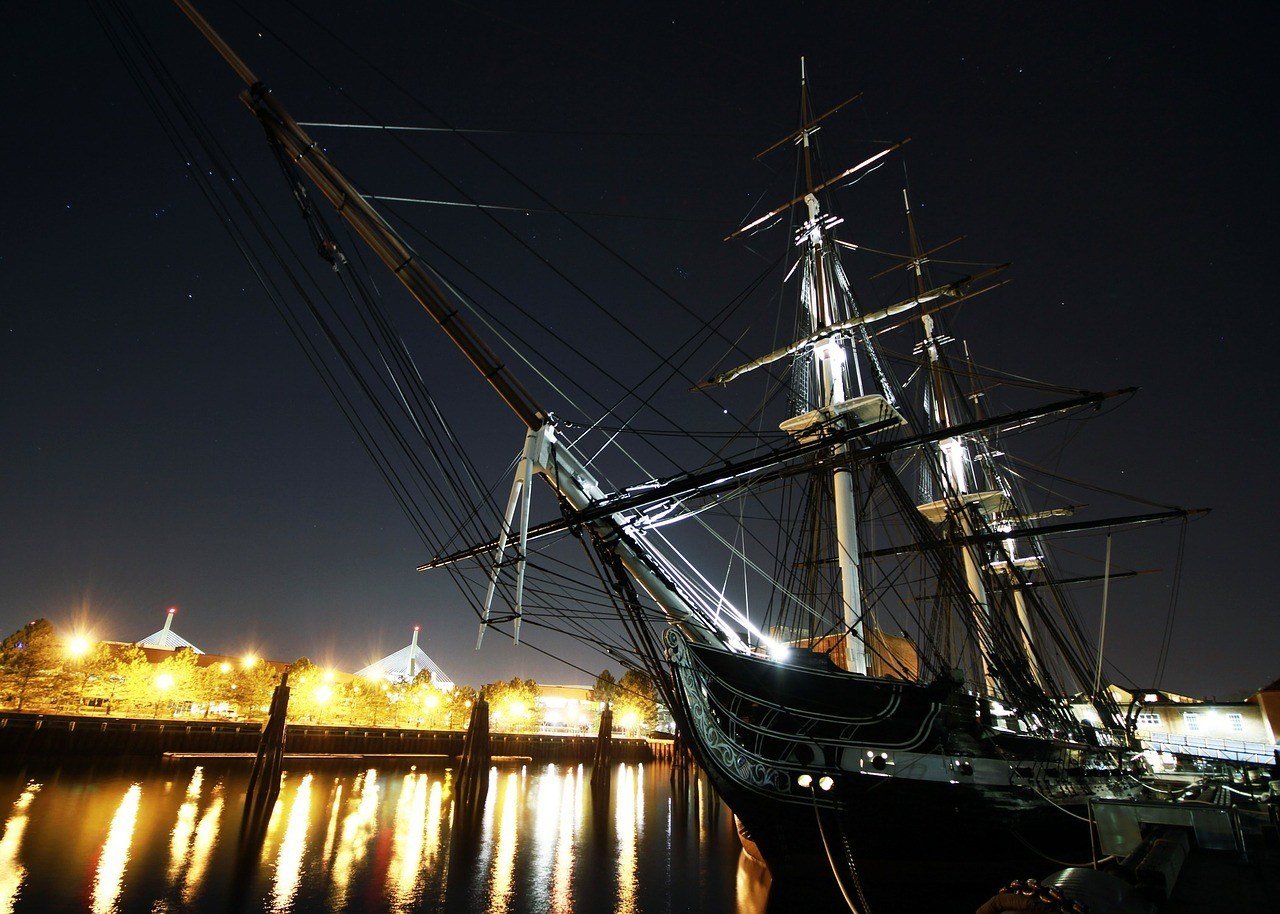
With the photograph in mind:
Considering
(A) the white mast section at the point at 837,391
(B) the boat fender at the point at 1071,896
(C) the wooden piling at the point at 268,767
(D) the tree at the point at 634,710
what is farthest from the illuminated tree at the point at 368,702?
(B) the boat fender at the point at 1071,896

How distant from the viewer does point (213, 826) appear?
676 inches

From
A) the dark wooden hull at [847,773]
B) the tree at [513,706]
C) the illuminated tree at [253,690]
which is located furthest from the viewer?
the tree at [513,706]

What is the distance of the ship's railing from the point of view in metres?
45.8

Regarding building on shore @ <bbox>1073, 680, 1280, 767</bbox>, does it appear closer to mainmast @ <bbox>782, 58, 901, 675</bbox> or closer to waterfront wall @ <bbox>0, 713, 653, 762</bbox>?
mainmast @ <bbox>782, 58, 901, 675</bbox>

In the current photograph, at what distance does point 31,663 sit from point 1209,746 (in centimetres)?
7790

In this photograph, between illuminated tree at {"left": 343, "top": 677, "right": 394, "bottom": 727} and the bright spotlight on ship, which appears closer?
the bright spotlight on ship

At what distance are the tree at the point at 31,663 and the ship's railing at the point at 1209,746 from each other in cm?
6792

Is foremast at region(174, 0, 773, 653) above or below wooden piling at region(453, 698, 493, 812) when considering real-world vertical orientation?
above

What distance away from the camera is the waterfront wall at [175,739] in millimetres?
27000

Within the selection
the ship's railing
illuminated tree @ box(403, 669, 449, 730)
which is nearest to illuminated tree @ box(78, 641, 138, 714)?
illuminated tree @ box(403, 669, 449, 730)

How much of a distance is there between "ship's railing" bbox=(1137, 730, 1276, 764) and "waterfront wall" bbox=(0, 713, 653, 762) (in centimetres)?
4904

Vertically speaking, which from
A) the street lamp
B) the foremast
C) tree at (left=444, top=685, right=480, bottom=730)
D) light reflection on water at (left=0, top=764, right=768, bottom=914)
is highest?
the foremast

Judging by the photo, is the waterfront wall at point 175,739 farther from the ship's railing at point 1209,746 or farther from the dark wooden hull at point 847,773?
the ship's railing at point 1209,746

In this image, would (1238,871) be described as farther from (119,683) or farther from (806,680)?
(119,683)
